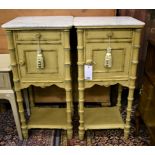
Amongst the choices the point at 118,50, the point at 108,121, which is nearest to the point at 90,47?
the point at 118,50

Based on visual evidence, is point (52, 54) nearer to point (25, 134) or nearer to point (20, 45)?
point (20, 45)

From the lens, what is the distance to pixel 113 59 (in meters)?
1.24

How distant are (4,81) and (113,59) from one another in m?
0.72

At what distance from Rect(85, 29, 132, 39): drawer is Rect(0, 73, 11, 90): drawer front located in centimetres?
59

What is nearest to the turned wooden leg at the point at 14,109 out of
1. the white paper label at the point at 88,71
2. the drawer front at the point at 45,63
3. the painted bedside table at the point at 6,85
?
the painted bedside table at the point at 6,85

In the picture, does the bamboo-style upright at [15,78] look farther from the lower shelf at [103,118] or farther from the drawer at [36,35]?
the lower shelf at [103,118]

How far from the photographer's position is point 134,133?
61.9 inches

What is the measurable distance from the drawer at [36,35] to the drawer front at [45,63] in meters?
0.04

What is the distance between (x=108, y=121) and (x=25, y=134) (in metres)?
0.64

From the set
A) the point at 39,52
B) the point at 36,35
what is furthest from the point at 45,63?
the point at 36,35

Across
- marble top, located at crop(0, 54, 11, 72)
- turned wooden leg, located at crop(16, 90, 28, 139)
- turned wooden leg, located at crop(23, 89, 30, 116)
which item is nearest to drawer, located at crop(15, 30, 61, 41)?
marble top, located at crop(0, 54, 11, 72)

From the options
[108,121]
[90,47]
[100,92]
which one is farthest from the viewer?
[100,92]

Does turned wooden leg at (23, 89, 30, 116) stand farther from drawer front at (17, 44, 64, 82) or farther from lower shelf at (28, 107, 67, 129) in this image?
drawer front at (17, 44, 64, 82)

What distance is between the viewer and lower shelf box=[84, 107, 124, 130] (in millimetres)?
1497
